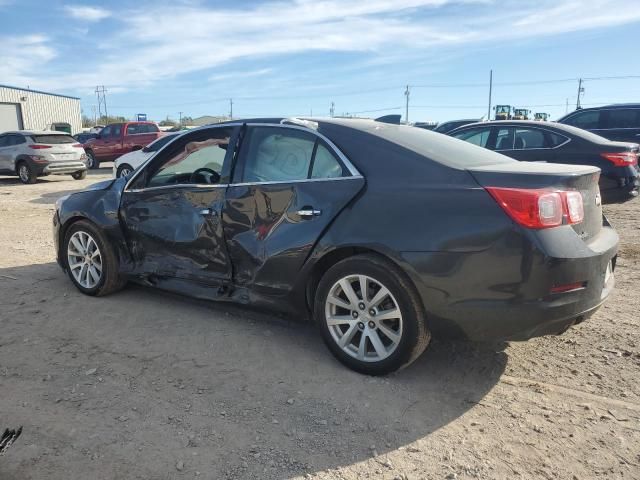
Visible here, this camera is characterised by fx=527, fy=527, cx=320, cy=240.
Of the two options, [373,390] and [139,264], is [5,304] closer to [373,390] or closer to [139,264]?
[139,264]

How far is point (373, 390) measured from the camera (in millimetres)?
3160

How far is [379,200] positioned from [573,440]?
5.36 ft

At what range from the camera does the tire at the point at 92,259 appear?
4.69 meters

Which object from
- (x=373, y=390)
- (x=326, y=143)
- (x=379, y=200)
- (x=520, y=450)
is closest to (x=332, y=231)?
(x=379, y=200)

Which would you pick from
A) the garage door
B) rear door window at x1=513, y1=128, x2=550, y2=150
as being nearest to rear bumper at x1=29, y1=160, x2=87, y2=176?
rear door window at x1=513, y1=128, x2=550, y2=150

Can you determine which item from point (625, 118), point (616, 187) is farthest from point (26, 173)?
point (625, 118)

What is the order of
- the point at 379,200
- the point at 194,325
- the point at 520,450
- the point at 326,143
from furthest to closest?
the point at 194,325
the point at 326,143
the point at 379,200
the point at 520,450

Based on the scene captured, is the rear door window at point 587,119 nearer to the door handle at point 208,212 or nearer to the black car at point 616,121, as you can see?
the black car at point 616,121

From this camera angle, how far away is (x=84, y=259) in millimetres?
4855

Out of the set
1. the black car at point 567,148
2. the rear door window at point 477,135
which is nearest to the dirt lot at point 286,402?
the black car at point 567,148

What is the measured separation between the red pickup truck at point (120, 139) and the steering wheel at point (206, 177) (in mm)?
17056

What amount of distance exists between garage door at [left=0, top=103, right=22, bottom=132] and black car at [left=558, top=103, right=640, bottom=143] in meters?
36.2

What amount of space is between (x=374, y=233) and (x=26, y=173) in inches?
613

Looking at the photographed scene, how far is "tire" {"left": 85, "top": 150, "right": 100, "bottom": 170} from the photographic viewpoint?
21.5 m
